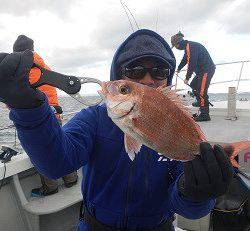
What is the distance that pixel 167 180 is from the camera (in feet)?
6.90

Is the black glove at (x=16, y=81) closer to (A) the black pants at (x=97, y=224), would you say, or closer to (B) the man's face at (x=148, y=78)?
(B) the man's face at (x=148, y=78)

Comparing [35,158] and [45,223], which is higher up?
[35,158]

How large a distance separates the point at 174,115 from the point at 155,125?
12cm

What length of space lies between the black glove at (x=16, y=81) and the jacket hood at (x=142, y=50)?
0.83 metres

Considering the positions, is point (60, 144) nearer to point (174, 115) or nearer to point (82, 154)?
point (82, 154)

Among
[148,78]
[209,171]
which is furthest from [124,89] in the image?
[209,171]

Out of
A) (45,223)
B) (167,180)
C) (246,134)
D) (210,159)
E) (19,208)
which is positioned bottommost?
(45,223)

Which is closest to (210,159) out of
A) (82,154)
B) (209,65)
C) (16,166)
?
(82,154)

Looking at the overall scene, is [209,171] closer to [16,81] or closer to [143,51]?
[143,51]

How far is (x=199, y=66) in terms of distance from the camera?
7.47 meters

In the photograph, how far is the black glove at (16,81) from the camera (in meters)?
1.39

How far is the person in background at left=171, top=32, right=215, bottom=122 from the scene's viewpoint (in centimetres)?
725

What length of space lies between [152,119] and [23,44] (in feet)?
10.5

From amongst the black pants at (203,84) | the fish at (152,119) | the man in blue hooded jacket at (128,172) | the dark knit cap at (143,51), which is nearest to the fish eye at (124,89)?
the fish at (152,119)
